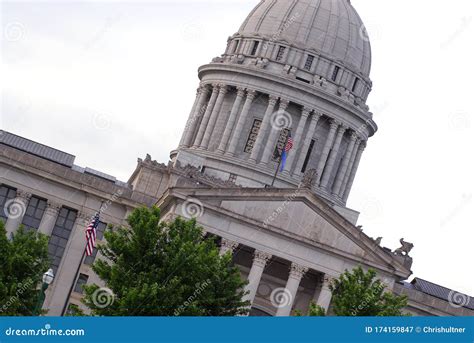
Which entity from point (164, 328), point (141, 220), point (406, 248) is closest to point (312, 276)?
point (406, 248)

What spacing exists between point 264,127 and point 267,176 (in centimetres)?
566

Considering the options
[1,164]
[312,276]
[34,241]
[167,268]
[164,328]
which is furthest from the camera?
[1,164]

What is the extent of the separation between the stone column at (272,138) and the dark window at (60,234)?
2179 cm

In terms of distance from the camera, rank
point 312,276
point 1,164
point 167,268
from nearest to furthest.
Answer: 1. point 167,268
2. point 312,276
3. point 1,164

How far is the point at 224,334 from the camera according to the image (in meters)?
38.1

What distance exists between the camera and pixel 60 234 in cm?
9625

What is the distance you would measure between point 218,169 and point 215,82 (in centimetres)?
1054

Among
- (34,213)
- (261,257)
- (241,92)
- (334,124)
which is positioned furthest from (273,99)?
(261,257)

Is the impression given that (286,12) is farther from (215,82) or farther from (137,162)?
(137,162)

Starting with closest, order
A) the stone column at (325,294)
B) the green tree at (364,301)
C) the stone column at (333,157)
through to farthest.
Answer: the green tree at (364,301), the stone column at (325,294), the stone column at (333,157)

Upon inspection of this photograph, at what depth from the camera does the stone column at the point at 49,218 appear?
95.2 meters

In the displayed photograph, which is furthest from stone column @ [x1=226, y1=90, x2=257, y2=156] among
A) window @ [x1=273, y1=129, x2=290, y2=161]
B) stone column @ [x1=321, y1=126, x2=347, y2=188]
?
stone column @ [x1=321, y1=126, x2=347, y2=188]

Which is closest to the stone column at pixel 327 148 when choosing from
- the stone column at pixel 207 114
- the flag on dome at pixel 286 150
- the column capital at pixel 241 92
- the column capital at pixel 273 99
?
the flag on dome at pixel 286 150

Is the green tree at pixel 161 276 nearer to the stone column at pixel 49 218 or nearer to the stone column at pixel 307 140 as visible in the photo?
the stone column at pixel 49 218
